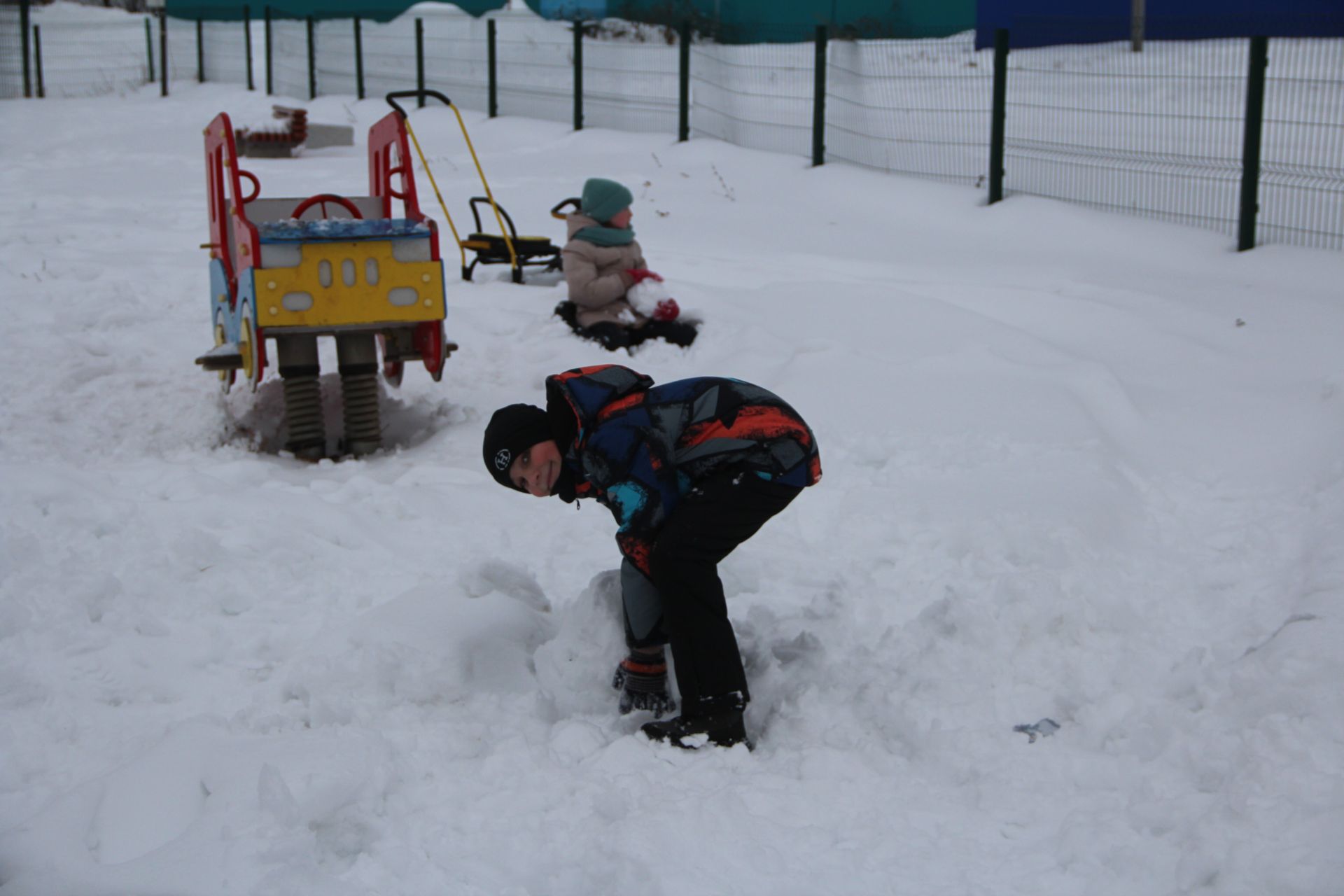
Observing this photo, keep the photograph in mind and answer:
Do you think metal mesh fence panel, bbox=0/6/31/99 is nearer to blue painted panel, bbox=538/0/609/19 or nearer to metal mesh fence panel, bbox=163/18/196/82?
metal mesh fence panel, bbox=163/18/196/82

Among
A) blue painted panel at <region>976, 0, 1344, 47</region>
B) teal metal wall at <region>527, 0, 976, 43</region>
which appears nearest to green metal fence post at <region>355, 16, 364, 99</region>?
teal metal wall at <region>527, 0, 976, 43</region>

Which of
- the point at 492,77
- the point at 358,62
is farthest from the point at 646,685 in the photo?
the point at 358,62

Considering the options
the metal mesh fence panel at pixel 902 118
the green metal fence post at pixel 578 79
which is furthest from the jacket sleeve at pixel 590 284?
the green metal fence post at pixel 578 79

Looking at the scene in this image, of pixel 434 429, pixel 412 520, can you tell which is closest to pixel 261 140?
pixel 434 429

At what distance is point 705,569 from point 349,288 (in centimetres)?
319

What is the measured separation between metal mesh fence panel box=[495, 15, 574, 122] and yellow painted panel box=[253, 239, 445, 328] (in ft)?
36.3

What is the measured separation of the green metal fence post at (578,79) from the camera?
15.2m

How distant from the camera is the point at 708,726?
315 centimetres

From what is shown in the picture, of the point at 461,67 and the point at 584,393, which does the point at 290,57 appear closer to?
the point at 461,67

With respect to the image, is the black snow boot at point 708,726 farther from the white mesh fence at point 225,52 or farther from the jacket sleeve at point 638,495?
the white mesh fence at point 225,52

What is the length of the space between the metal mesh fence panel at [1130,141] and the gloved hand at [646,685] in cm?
730

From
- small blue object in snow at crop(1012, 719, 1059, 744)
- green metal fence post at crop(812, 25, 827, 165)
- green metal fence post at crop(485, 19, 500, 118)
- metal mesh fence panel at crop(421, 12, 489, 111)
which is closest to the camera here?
small blue object in snow at crop(1012, 719, 1059, 744)

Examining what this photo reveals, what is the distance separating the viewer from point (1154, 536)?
469 centimetres

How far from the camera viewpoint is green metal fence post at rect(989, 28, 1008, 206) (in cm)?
1034
